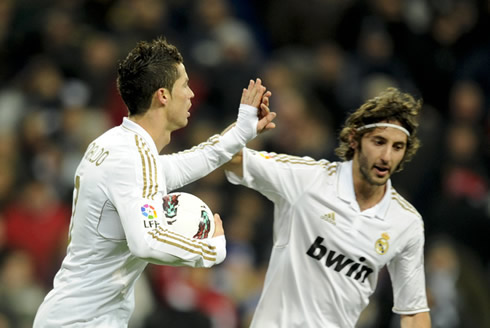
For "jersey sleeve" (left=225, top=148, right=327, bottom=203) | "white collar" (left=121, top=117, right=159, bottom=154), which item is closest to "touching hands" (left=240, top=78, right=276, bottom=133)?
"jersey sleeve" (left=225, top=148, right=327, bottom=203)

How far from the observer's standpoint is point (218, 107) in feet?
32.3

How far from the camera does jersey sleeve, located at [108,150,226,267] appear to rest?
4137 mm

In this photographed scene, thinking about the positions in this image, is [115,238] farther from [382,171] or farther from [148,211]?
[382,171]

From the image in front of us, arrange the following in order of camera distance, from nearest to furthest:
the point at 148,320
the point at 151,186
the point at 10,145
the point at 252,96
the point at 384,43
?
the point at 151,186 < the point at 252,96 < the point at 148,320 < the point at 10,145 < the point at 384,43

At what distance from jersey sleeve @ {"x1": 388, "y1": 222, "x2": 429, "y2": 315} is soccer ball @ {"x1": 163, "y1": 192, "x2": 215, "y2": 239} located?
1.35m

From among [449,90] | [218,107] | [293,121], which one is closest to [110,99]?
[218,107]

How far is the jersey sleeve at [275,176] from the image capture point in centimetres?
521

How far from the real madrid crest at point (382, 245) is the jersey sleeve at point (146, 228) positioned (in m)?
1.22

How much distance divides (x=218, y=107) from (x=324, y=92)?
124 cm

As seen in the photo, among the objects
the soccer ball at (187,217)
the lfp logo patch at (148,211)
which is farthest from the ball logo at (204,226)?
the lfp logo patch at (148,211)

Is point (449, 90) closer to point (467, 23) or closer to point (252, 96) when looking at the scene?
point (467, 23)

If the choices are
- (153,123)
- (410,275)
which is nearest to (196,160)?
(153,123)

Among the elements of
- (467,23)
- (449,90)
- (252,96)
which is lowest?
(252,96)

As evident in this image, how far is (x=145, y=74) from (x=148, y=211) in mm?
769
